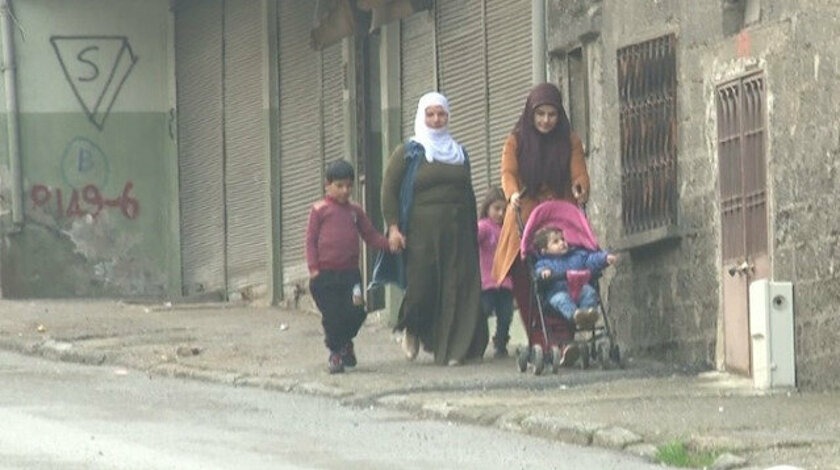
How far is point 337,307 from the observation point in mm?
17203

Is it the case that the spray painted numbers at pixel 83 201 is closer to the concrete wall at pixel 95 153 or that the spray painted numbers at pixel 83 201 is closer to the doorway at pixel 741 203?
the concrete wall at pixel 95 153

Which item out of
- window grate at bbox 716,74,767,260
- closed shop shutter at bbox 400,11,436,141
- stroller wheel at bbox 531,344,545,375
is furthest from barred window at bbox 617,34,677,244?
closed shop shutter at bbox 400,11,436,141

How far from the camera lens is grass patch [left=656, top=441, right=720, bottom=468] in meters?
12.3

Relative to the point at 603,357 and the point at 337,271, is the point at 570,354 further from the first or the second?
the point at 337,271

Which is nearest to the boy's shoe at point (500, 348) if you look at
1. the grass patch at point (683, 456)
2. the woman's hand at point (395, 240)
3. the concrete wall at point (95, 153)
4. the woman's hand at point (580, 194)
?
the woman's hand at point (395, 240)

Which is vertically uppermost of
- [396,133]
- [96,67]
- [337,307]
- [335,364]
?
[96,67]

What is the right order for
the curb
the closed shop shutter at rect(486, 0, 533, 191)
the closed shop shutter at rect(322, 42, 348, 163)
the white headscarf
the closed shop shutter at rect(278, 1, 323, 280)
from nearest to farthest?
the curb → the white headscarf → the closed shop shutter at rect(486, 0, 533, 191) → the closed shop shutter at rect(322, 42, 348, 163) → the closed shop shutter at rect(278, 1, 323, 280)

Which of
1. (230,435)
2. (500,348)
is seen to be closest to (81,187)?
(500,348)

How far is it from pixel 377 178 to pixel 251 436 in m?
9.08

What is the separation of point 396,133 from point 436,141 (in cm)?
411

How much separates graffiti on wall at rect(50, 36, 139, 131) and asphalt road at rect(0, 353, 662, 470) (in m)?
9.75

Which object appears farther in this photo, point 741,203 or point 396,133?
point 396,133

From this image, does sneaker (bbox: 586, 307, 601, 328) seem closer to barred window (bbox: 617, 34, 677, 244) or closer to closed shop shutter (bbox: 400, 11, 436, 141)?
barred window (bbox: 617, 34, 677, 244)

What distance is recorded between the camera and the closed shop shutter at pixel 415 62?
21.1 meters
